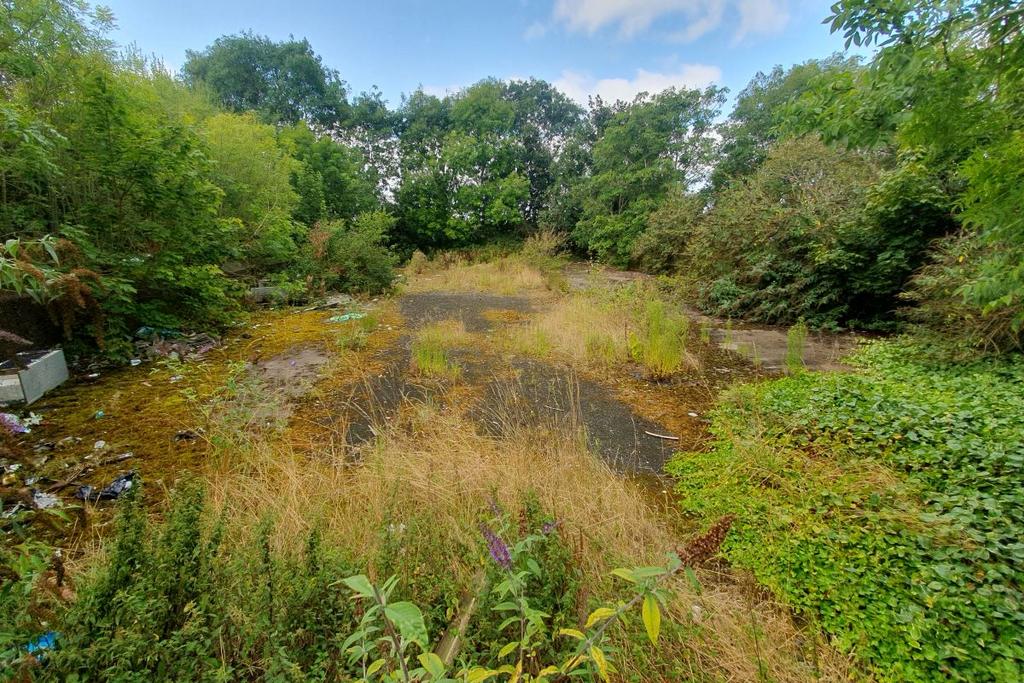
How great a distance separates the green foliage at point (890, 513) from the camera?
1161 millimetres

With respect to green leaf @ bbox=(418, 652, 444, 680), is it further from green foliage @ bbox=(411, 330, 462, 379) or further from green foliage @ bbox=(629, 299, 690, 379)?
green foliage @ bbox=(629, 299, 690, 379)

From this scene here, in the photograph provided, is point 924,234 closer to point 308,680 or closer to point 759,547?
point 759,547

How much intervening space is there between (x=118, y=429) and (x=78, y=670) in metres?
2.31

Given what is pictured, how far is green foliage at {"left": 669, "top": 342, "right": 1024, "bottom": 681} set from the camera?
1.16 metres

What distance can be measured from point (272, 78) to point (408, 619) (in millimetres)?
23795

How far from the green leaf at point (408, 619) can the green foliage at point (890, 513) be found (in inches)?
56.9

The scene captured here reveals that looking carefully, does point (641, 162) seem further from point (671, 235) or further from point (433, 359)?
point (433, 359)

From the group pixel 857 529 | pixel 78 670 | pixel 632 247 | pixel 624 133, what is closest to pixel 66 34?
pixel 78 670

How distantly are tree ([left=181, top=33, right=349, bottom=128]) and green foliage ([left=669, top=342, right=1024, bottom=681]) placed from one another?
20668 mm

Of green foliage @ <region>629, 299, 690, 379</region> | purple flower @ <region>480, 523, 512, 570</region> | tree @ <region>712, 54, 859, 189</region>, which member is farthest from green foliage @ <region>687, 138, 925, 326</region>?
tree @ <region>712, 54, 859, 189</region>

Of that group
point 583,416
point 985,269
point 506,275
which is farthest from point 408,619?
point 506,275

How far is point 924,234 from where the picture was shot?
4.75 meters

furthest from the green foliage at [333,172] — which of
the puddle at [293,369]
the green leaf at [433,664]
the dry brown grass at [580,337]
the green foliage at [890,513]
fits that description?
the green leaf at [433,664]

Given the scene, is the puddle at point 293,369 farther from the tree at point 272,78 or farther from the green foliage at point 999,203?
the tree at point 272,78
